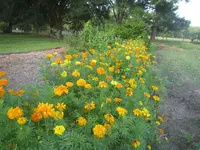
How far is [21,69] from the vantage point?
210 inches

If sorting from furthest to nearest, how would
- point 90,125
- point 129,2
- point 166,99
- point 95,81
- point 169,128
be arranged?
point 129,2
point 166,99
point 169,128
point 95,81
point 90,125

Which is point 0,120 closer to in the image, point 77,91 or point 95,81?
point 77,91

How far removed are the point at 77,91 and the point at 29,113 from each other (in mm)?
639

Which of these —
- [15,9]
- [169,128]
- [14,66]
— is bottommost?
[169,128]

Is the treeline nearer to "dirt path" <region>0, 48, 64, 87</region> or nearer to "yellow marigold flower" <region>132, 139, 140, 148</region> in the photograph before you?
"dirt path" <region>0, 48, 64, 87</region>

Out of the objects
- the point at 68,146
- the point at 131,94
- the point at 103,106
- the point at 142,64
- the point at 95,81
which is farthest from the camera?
the point at 142,64

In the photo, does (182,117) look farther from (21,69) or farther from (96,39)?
(96,39)

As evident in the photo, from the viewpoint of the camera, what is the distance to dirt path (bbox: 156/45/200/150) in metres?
3.09

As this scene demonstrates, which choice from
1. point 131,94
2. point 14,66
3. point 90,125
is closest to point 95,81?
point 131,94

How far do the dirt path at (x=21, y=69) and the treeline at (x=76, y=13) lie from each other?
8.32 meters

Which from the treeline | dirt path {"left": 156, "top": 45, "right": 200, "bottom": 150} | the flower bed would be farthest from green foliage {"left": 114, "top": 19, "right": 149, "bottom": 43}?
the flower bed

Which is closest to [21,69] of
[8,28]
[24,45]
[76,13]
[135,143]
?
[135,143]

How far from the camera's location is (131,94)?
222 cm

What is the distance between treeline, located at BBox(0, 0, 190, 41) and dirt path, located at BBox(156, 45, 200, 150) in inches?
385
